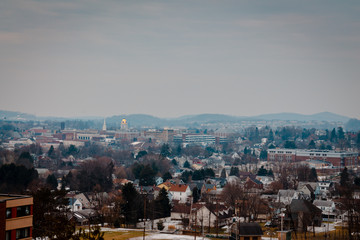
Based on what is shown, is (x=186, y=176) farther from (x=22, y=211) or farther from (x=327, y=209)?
(x=22, y=211)

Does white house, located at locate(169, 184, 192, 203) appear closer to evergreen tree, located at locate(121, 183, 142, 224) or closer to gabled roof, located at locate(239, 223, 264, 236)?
evergreen tree, located at locate(121, 183, 142, 224)

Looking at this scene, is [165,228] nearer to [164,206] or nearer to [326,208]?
[164,206]

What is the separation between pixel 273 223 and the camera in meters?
39.0

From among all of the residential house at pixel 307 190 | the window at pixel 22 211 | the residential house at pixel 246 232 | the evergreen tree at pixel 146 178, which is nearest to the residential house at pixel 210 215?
the residential house at pixel 246 232

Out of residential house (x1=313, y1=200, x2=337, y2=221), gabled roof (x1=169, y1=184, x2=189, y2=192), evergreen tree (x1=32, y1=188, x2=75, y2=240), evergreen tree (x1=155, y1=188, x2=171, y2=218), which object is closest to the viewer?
evergreen tree (x1=32, y1=188, x2=75, y2=240)

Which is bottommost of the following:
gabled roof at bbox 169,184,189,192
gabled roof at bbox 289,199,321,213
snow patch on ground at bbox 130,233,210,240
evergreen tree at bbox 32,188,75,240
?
snow patch on ground at bbox 130,233,210,240

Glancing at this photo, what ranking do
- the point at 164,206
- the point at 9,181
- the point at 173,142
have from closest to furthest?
the point at 164,206, the point at 9,181, the point at 173,142

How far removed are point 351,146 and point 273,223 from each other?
4138 inches

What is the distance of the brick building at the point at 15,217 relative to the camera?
20.2m

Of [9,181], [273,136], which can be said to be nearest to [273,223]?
[9,181]

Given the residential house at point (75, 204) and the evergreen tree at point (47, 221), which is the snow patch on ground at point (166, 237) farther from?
the residential house at point (75, 204)

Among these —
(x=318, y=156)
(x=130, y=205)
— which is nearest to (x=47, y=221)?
(x=130, y=205)

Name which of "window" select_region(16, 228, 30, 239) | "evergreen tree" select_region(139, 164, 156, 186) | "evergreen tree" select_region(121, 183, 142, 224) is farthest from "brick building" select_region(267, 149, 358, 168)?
"window" select_region(16, 228, 30, 239)

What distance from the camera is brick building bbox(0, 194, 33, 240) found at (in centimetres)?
2020
